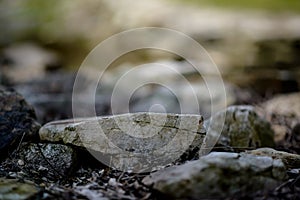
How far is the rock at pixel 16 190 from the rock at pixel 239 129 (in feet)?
4.14

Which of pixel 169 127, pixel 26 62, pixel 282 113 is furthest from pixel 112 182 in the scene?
pixel 26 62

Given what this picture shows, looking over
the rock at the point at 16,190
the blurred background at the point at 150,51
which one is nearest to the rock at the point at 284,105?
the blurred background at the point at 150,51

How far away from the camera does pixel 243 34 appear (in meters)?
7.36

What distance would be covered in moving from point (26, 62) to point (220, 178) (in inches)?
271

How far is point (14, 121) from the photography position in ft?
7.80

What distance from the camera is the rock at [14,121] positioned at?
2.23 m

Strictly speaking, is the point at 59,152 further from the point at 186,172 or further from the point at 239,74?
the point at 239,74

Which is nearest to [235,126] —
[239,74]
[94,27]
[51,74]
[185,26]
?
[239,74]

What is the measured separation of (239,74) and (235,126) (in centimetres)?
386

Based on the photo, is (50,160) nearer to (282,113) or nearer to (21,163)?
(21,163)

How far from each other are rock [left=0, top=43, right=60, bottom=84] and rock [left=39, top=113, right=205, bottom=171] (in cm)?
450

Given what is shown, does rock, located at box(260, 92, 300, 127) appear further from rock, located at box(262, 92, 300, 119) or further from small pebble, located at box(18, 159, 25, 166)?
small pebble, located at box(18, 159, 25, 166)

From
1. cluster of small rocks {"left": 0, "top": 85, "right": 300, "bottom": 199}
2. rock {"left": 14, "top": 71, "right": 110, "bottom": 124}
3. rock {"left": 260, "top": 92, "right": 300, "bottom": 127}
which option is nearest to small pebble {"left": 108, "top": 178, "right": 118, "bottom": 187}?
cluster of small rocks {"left": 0, "top": 85, "right": 300, "bottom": 199}

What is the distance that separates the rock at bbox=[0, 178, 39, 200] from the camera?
1657 millimetres
